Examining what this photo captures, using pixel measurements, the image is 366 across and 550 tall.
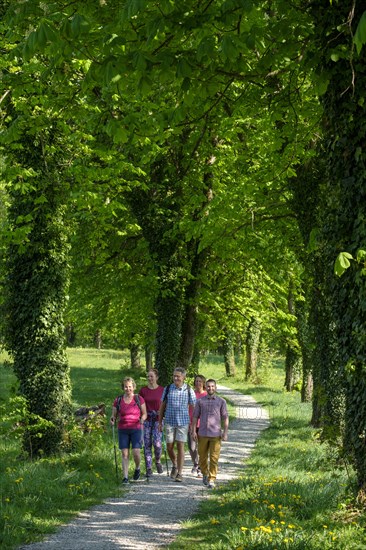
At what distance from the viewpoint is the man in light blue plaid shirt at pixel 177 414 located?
12414 millimetres

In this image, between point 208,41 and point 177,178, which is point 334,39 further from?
point 177,178

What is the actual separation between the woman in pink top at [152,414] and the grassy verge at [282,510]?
1862mm

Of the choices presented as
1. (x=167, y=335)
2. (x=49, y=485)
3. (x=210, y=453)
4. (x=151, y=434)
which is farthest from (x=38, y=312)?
(x=167, y=335)

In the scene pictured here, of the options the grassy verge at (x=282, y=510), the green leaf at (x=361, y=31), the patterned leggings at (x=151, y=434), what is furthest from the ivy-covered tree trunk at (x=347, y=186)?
the patterned leggings at (x=151, y=434)

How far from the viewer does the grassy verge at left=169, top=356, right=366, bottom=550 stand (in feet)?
21.5

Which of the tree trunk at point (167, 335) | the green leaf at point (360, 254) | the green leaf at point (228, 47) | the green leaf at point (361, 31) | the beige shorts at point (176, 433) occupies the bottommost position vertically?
the beige shorts at point (176, 433)

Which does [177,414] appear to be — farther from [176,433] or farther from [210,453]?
[210,453]

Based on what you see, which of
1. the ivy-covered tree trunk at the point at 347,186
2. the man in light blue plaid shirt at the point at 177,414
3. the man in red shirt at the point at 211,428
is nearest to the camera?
the ivy-covered tree trunk at the point at 347,186

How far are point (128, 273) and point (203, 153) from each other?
4964 mm

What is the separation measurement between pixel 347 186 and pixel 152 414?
8.30 m

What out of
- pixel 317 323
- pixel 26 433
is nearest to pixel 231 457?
pixel 317 323

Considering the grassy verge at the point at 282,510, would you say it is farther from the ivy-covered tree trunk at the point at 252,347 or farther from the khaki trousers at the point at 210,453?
the ivy-covered tree trunk at the point at 252,347

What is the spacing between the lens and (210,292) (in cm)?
2384

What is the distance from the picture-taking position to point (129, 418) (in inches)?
481
